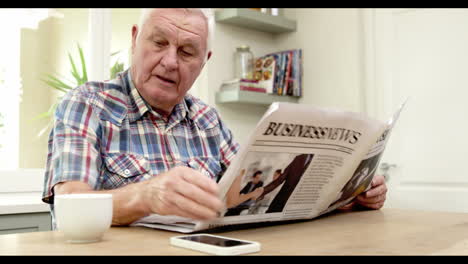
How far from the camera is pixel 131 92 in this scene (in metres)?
1.30

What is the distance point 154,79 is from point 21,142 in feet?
Answer: 4.66

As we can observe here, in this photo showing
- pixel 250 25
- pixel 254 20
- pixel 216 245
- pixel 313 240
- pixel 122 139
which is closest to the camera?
pixel 216 245

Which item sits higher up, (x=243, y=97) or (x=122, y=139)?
(x=243, y=97)

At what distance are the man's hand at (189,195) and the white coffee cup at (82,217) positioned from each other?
101 mm

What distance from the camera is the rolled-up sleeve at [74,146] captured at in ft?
3.35

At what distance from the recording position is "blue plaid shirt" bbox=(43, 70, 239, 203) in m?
1.05

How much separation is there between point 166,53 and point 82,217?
26.7 inches

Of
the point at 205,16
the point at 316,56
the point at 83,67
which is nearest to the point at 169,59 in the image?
the point at 205,16

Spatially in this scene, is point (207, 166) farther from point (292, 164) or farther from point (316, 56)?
point (316, 56)

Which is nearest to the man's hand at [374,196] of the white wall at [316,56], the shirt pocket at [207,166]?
the shirt pocket at [207,166]

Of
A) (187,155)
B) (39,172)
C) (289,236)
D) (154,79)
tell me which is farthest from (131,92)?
(39,172)

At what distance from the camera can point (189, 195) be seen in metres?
0.73

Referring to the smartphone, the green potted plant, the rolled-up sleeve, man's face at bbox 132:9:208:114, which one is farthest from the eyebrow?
the green potted plant

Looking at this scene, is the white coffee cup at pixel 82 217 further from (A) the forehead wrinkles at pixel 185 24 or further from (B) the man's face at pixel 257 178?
(A) the forehead wrinkles at pixel 185 24
